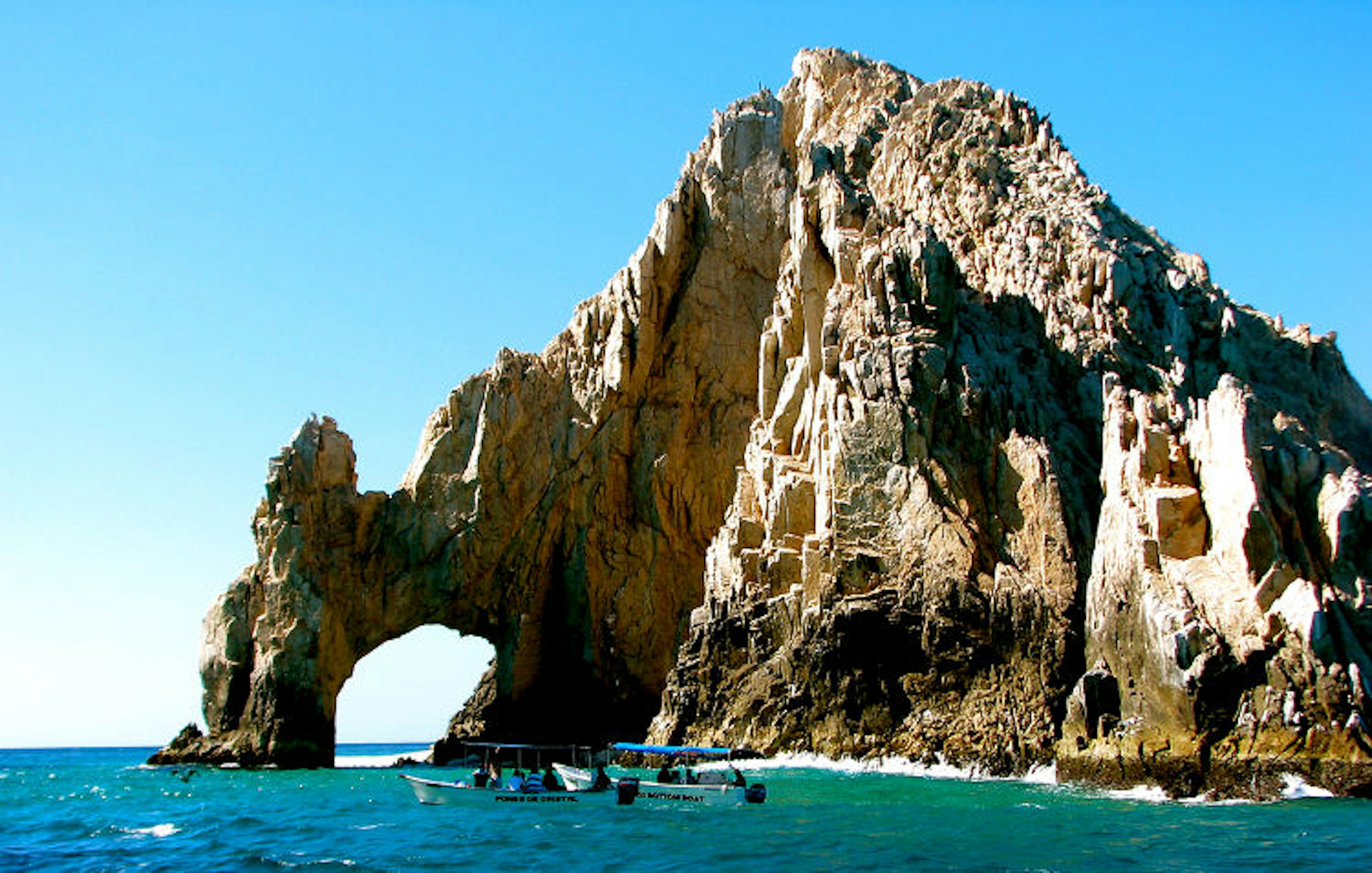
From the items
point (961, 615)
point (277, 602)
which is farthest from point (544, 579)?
point (961, 615)

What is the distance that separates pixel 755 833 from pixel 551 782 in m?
11.1

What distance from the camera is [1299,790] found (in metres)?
30.7

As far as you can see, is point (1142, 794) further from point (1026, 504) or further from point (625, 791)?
point (1026, 504)

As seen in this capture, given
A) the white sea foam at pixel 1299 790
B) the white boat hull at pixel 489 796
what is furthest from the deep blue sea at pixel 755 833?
the white boat hull at pixel 489 796

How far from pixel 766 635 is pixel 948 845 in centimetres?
2751

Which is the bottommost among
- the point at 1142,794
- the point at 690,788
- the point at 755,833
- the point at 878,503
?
the point at 755,833

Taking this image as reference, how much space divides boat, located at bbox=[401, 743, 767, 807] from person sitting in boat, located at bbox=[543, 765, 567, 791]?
0.41 feet

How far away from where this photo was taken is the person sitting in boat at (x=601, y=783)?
37125mm

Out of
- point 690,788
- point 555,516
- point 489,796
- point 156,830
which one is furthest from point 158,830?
point 555,516

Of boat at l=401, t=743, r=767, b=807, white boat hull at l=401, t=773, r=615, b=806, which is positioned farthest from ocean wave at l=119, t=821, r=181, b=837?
boat at l=401, t=743, r=767, b=807

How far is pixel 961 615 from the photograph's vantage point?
45.0 meters

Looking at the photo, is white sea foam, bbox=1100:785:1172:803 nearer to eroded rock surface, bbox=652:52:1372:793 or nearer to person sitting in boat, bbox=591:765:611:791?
eroded rock surface, bbox=652:52:1372:793

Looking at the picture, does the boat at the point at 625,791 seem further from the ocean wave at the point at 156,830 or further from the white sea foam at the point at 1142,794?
the white sea foam at the point at 1142,794

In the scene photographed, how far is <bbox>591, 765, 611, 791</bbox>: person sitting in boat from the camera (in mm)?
37125
